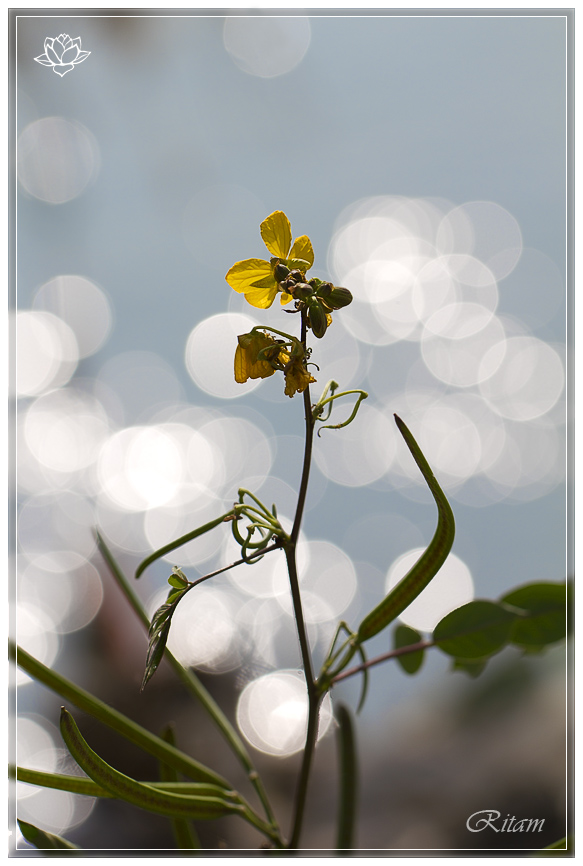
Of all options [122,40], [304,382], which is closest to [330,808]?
[304,382]

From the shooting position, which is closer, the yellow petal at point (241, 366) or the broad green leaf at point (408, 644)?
the yellow petal at point (241, 366)

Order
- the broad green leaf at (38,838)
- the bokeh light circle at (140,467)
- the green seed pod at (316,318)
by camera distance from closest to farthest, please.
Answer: the green seed pod at (316,318), the broad green leaf at (38,838), the bokeh light circle at (140,467)

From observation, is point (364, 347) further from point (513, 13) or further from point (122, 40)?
point (513, 13)

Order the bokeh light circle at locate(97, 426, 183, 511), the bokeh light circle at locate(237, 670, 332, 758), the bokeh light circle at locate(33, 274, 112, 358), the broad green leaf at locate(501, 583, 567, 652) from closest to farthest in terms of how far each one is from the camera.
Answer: the broad green leaf at locate(501, 583, 567, 652), the bokeh light circle at locate(237, 670, 332, 758), the bokeh light circle at locate(33, 274, 112, 358), the bokeh light circle at locate(97, 426, 183, 511)

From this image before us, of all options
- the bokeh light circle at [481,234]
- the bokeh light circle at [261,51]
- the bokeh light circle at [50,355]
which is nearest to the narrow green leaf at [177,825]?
the bokeh light circle at [261,51]

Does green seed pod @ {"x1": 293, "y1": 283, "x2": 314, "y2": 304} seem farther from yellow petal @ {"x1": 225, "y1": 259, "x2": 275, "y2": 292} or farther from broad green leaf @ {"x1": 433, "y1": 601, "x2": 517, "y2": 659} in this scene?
broad green leaf @ {"x1": 433, "y1": 601, "x2": 517, "y2": 659}

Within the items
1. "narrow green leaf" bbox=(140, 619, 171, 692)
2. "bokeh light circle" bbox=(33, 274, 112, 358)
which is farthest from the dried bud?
"bokeh light circle" bbox=(33, 274, 112, 358)

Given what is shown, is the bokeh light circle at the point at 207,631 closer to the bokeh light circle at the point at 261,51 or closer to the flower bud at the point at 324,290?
the flower bud at the point at 324,290

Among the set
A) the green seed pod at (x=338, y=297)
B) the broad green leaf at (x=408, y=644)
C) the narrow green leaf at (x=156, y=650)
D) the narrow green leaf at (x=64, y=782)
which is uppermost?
the green seed pod at (x=338, y=297)
